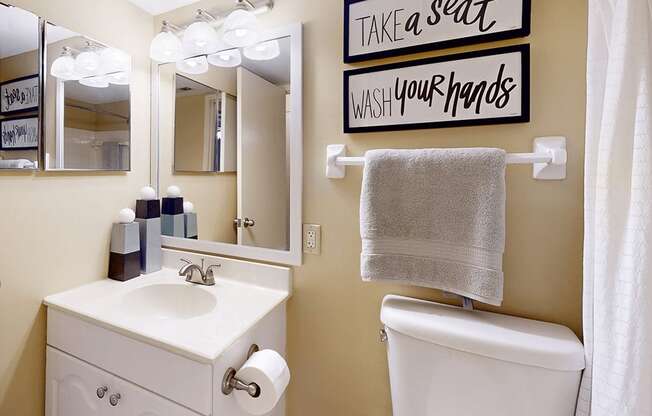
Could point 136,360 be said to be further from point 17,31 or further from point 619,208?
point 619,208

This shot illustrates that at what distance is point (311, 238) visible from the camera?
1.11 metres

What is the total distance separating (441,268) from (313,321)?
1.77ft

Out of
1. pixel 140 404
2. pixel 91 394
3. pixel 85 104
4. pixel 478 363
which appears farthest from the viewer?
pixel 85 104

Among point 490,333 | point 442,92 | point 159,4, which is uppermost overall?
point 159,4

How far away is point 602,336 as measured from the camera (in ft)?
2.03

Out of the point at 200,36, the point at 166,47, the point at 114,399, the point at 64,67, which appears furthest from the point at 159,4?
the point at 114,399

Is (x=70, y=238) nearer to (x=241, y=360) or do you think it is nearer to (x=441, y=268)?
(x=241, y=360)

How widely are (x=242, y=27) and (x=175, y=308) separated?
3.77ft

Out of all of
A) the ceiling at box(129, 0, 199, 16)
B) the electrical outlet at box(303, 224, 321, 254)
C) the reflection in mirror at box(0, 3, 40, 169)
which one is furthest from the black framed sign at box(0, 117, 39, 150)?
the electrical outlet at box(303, 224, 321, 254)

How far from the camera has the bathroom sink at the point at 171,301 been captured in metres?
1.17

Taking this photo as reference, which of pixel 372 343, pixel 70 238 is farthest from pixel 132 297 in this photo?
pixel 372 343

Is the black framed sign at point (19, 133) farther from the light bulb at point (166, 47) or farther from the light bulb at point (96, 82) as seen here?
the light bulb at point (166, 47)

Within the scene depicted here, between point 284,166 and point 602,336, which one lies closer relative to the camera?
point 602,336

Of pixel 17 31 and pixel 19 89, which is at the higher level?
pixel 17 31
